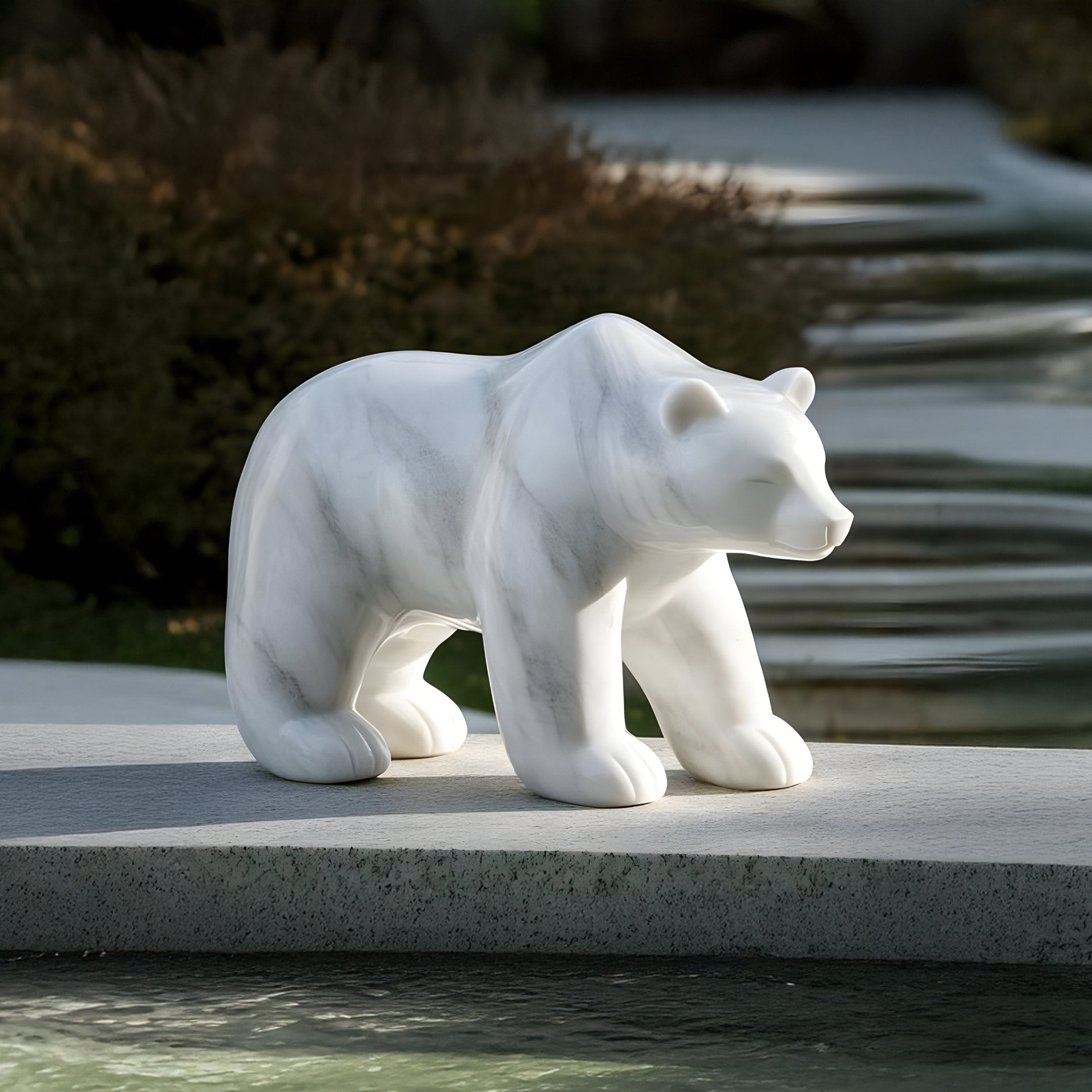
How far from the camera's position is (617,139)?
12.2 m

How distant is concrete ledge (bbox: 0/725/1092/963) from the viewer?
2580 mm

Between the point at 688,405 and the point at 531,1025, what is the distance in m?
0.91

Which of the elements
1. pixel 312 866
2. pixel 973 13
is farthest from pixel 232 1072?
pixel 973 13

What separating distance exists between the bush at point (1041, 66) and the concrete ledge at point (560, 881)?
11.3 metres

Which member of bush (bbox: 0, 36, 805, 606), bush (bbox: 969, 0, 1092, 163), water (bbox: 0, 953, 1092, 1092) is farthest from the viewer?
bush (bbox: 969, 0, 1092, 163)

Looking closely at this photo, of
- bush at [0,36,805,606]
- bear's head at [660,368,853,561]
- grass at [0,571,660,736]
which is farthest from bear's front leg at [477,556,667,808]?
bush at [0,36,805,606]

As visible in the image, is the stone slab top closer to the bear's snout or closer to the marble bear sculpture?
the marble bear sculpture

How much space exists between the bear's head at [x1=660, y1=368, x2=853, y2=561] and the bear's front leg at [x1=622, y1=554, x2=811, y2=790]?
0.25m

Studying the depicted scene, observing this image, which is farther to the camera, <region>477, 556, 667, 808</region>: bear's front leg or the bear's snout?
<region>477, 556, 667, 808</region>: bear's front leg

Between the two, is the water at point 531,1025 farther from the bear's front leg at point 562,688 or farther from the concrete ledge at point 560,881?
the bear's front leg at point 562,688

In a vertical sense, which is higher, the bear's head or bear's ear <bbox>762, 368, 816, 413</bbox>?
bear's ear <bbox>762, 368, 816, 413</bbox>

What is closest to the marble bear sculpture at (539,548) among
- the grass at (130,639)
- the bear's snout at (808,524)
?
the bear's snout at (808,524)

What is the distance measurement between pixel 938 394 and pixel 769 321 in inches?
60.7

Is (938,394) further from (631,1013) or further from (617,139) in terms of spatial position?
(631,1013)
